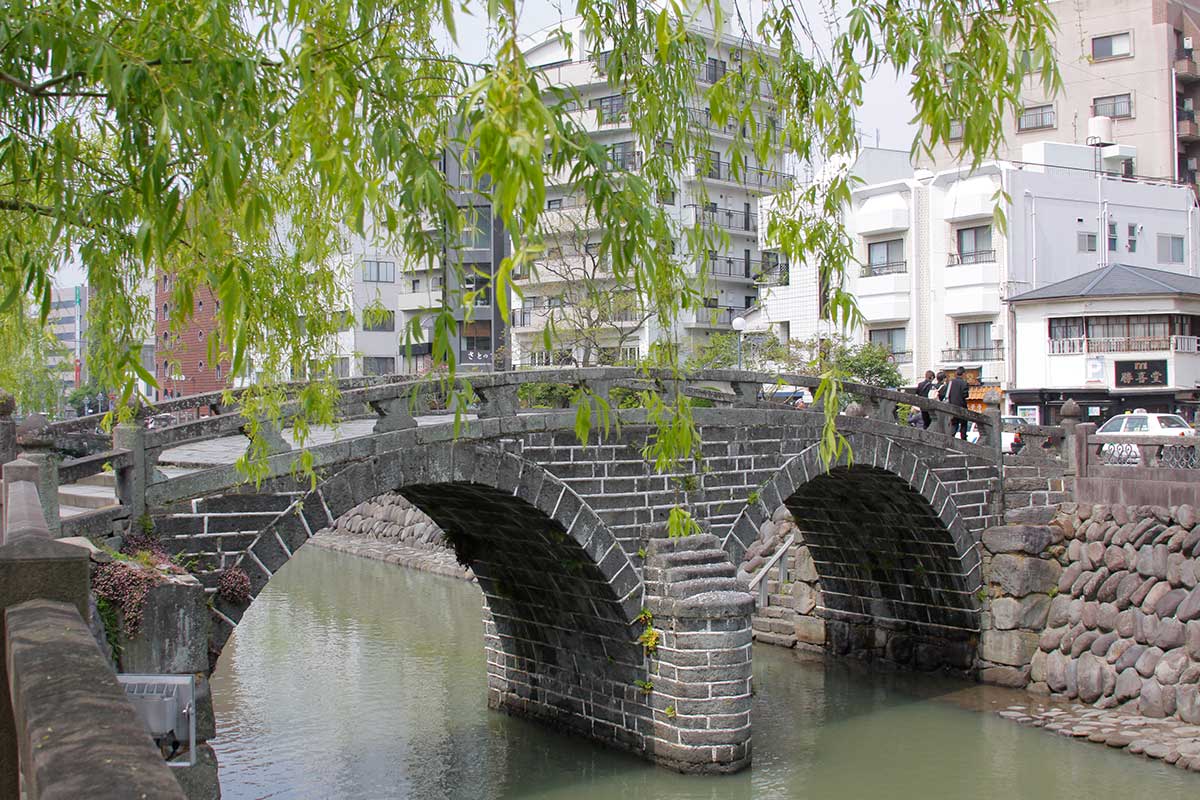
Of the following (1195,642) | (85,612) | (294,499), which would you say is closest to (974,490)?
(1195,642)

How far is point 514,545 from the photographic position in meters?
14.6

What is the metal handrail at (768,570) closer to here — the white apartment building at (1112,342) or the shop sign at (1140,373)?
the white apartment building at (1112,342)

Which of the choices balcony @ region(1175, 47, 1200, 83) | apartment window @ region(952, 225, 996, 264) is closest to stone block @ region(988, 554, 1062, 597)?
apartment window @ region(952, 225, 996, 264)

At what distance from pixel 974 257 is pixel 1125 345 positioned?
447cm

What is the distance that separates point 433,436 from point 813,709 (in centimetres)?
725

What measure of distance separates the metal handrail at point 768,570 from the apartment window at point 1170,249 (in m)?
21.2

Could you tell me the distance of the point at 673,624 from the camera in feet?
42.7

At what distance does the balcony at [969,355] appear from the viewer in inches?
1326

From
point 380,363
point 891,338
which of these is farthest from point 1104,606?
point 380,363

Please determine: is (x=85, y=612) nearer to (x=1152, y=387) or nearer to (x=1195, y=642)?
(x=1195, y=642)

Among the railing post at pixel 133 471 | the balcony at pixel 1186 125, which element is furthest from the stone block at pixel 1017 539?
the balcony at pixel 1186 125

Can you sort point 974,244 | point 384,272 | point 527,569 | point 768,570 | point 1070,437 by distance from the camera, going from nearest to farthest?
point 527,569 < point 1070,437 < point 768,570 < point 974,244 < point 384,272

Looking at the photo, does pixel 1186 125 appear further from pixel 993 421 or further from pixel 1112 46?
pixel 993 421

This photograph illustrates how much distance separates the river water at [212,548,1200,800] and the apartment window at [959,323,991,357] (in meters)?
16.7
